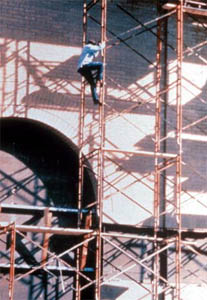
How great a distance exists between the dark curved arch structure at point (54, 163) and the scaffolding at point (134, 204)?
0.65 feet

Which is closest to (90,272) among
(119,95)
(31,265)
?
(31,265)

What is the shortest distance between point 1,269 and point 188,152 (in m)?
4.45

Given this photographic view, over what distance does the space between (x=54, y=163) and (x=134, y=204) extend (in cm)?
182

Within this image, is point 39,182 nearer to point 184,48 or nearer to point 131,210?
point 131,210

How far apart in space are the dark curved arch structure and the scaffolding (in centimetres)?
20

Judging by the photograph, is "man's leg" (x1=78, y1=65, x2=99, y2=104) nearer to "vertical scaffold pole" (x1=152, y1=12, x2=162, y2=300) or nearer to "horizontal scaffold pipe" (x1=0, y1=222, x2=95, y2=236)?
"vertical scaffold pole" (x1=152, y1=12, x2=162, y2=300)

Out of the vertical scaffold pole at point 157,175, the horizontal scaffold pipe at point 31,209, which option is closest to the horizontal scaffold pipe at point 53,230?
the horizontal scaffold pipe at point 31,209

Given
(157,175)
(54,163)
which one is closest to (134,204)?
(157,175)

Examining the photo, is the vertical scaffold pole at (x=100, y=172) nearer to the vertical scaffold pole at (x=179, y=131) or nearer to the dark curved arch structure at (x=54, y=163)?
the dark curved arch structure at (x=54, y=163)

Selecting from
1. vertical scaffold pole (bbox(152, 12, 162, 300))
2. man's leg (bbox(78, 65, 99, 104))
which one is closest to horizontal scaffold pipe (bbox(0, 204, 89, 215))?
vertical scaffold pole (bbox(152, 12, 162, 300))

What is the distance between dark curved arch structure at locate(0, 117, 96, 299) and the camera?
14891 mm

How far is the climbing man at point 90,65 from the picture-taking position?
13.9m

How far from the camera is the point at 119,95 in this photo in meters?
15.2

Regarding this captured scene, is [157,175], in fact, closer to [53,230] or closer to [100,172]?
[100,172]
